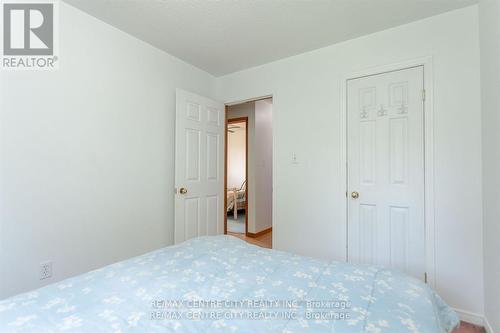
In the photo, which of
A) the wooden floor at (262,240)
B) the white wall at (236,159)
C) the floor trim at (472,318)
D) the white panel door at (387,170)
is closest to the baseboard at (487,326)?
the floor trim at (472,318)

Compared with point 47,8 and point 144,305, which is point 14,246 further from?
point 47,8

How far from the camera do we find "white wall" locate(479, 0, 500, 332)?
1.54 meters

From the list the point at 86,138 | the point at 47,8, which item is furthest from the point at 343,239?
the point at 47,8

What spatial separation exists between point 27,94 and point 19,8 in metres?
0.61

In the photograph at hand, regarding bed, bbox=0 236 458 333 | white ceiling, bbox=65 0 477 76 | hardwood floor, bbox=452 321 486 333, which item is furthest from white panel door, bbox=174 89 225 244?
hardwood floor, bbox=452 321 486 333

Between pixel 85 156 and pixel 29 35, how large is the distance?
94cm

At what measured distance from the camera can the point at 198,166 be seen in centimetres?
299

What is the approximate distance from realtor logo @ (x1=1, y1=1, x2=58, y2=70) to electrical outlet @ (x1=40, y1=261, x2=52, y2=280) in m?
1.40

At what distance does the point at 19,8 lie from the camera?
1753mm

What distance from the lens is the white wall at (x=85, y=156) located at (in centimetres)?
170

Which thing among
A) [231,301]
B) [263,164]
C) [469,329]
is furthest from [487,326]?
[263,164]

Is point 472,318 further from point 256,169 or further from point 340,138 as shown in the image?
point 256,169

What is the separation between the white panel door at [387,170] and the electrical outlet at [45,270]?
8.29 ft

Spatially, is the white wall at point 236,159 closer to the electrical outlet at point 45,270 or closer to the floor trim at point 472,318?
the electrical outlet at point 45,270
